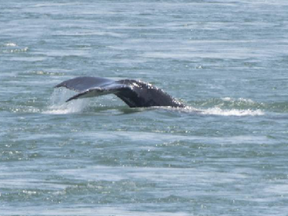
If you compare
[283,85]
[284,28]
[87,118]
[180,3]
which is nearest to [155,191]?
[87,118]

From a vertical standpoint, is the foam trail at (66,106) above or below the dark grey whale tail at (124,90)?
below

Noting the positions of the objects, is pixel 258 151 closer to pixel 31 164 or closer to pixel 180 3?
pixel 31 164

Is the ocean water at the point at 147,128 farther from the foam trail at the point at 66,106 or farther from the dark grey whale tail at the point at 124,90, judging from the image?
the dark grey whale tail at the point at 124,90

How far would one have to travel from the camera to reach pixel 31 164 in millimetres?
11898

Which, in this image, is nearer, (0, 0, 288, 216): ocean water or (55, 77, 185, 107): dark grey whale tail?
(0, 0, 288, 216): ocean water

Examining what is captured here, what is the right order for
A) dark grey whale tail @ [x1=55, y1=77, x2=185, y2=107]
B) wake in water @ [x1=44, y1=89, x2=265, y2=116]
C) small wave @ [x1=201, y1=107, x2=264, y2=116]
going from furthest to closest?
small wave @ [x1=201, y1=107, x2=264, y2=116]
wake in water @ [x1=44, y1=89, x2=265, y2=116]
dark grey whale tail @ [x1=55, y1=77, x2=185, y2=107]

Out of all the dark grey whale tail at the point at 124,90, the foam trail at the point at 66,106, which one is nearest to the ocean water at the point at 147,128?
the foam trail at the point at 66,106

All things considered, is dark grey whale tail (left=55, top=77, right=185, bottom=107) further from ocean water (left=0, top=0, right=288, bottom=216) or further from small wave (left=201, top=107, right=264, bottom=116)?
small wave (left=201, top=107, right=264, bottom=116)

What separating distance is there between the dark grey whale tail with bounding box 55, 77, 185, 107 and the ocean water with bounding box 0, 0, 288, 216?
15 cm

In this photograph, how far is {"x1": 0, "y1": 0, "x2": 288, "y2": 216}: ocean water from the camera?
10.4 metres

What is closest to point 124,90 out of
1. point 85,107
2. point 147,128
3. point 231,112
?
point 147,128

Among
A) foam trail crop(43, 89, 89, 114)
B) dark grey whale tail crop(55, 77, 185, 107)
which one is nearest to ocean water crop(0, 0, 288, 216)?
foam trail crop(43, 89, 89, 114)

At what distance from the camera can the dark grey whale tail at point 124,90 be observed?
44.4 feet

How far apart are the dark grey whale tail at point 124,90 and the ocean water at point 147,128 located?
0.50 ft
